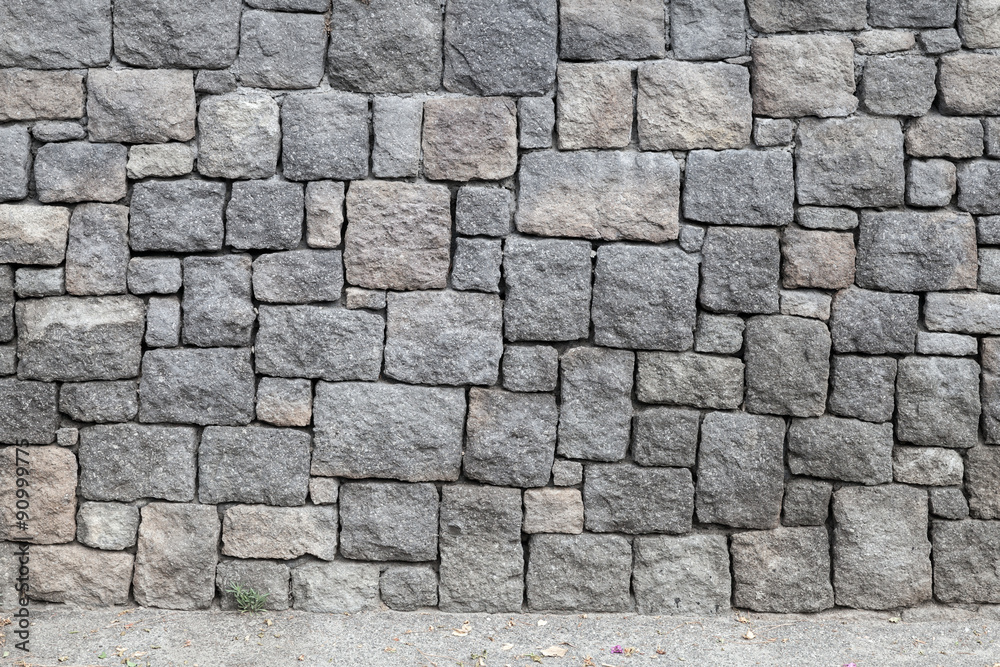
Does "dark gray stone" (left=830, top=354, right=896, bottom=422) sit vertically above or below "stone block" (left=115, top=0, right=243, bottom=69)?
below

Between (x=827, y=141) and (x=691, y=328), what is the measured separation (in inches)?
39.2

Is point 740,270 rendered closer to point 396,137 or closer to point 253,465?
point 396,137

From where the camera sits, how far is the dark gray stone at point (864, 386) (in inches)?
135

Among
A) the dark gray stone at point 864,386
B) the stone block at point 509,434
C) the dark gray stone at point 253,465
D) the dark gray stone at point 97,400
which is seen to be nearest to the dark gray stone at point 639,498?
the stone block at point 509,434

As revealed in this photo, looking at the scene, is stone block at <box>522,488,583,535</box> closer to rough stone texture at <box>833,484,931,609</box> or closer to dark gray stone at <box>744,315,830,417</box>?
dark gray stone at <box>744,315,830,417</box>

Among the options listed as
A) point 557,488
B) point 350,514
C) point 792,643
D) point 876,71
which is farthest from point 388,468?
point 876,71

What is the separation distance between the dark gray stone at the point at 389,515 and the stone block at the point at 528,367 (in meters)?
0.59

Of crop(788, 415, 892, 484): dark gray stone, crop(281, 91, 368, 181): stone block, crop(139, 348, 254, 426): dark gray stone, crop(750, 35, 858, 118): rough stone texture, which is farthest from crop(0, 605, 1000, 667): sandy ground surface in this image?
crop(750, 35, 858, 118): rough stone texture

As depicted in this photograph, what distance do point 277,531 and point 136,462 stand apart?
68cm

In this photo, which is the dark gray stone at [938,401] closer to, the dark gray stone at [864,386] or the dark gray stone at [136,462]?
the dark gray stone at [864,386]

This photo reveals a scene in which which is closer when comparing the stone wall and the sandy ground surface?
the sandy ground surface

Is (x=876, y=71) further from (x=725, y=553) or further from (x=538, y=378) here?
(x=725, y=553)

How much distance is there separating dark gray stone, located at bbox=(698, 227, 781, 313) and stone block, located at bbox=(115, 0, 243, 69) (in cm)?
225

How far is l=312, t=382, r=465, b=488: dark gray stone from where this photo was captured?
341 centimetres
